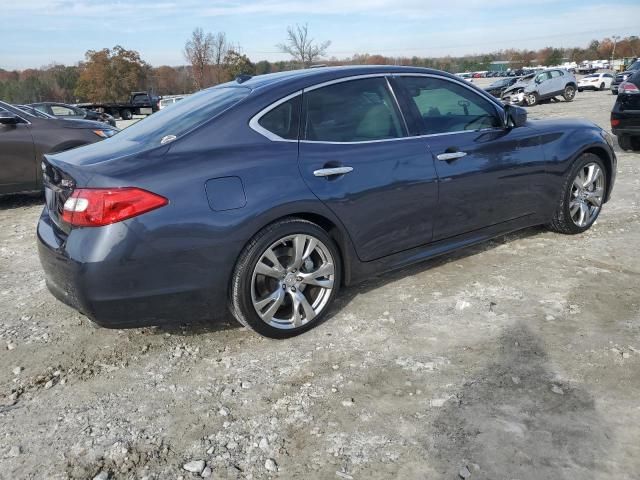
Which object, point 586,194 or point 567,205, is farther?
point 586,194

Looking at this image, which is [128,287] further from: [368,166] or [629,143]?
[629,143]

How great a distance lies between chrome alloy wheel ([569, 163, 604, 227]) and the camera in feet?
15.7

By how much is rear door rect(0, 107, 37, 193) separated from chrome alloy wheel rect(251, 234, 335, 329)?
5159 mm

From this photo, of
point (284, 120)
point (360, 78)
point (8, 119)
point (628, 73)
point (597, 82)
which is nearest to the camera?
point (284, 120)

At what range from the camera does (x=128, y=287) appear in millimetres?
2805

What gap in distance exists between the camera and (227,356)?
3168 mm

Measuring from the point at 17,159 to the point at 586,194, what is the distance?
259 inches

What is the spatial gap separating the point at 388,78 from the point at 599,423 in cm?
245

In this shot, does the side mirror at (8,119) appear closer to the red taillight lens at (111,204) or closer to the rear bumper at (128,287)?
the rear bumper at (128,287)

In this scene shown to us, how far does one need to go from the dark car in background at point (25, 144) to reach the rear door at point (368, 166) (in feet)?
16.6

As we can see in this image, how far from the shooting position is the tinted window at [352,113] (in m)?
3.35

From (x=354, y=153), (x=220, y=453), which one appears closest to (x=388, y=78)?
(x=354, y=153)

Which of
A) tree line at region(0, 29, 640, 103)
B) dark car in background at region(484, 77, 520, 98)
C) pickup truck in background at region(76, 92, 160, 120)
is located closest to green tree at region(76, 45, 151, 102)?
tree line at region(0, 29, 640, 103)

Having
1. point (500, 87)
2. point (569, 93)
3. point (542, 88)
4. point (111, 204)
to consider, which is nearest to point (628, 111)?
point (111, 204)
